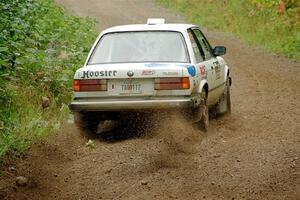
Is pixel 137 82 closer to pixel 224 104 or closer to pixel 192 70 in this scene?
pixel 192 70

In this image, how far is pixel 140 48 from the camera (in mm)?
9195

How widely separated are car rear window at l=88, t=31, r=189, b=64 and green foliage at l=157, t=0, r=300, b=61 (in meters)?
11.0

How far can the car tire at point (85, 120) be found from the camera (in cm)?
884

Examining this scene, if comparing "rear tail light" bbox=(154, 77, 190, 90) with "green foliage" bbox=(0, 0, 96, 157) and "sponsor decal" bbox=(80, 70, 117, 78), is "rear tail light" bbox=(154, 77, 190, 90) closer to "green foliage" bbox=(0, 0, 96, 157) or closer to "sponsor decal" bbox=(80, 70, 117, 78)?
"sponsor decal" bbox=(80, 70, 117, 78)

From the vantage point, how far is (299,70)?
1761 cm

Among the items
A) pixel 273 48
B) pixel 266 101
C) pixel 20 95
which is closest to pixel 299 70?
pixel 273 48

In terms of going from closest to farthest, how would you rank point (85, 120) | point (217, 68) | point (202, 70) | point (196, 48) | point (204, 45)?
point (85, 120) → point (202, 70) → point (196, 48) → point (204, 45) → point (217, 68)

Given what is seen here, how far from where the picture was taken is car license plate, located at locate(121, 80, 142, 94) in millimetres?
8570

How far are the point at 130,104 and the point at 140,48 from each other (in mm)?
1044

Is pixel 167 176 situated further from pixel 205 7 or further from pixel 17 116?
pixel 205 7

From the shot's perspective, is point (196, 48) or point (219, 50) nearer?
point (196, 48)

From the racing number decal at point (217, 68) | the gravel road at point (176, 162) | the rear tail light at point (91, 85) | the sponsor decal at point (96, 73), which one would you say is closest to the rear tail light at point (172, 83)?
the gravel road at point (176, 162)

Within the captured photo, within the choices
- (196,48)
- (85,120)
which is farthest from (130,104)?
(196,48)

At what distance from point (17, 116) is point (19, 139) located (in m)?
0.99
